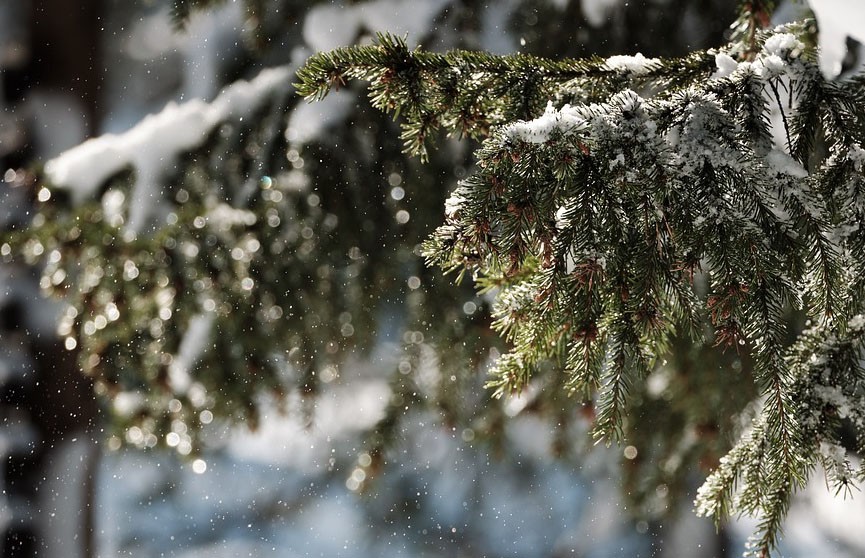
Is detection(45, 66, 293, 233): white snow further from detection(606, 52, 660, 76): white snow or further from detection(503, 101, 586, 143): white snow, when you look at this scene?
detection(503, 101, 586, 143): white snow

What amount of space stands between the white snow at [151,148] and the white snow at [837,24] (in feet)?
4.51

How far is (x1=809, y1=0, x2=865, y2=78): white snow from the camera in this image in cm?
58

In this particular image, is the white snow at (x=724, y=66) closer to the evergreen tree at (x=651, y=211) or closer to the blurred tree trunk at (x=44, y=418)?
the evergreen tree at (x=651, y=211)

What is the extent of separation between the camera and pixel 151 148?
1693mm

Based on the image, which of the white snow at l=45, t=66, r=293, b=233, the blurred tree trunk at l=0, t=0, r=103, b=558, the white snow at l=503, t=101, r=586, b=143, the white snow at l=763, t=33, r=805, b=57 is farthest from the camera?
the blurred tree trunk at l=0, t=0, r=103, b=558

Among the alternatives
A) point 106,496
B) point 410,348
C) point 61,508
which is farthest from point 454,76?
point 106,496

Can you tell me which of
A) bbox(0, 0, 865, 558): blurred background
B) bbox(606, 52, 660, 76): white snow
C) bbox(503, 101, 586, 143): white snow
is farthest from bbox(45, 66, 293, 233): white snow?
bbox(503, 101, 586, 143): white snow

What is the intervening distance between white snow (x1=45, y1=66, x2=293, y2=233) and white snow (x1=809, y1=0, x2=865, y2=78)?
1.38 meters

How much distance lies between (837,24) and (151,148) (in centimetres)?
151

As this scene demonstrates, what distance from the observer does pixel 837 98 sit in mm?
633

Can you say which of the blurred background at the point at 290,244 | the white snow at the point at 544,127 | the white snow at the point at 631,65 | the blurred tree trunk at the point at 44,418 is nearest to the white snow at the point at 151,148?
the blurred background at the point at 290,244

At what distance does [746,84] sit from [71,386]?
9.50 ft

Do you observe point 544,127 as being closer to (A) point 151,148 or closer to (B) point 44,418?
(A) point 151,148

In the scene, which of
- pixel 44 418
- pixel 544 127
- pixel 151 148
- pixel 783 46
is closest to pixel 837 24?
pixel 783 46
